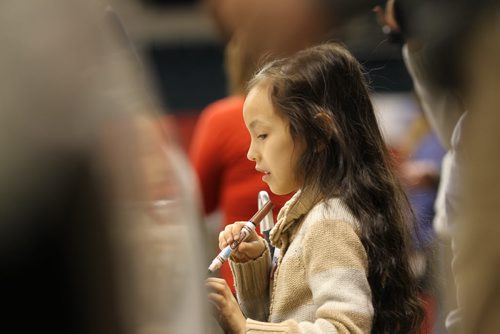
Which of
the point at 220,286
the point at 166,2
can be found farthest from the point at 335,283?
the point at 166,2

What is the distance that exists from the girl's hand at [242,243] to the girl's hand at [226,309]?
6cm

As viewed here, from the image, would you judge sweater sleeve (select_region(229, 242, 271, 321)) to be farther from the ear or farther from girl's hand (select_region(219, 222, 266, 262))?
the ear

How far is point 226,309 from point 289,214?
146 millimetres

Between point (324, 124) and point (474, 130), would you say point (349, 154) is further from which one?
point (474, 130)

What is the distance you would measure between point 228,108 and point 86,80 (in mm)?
613

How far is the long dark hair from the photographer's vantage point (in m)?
1.16

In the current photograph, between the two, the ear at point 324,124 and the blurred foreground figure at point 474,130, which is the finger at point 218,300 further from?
the blurred foreground figure at point 474,130

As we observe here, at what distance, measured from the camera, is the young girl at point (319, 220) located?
1.13 metres

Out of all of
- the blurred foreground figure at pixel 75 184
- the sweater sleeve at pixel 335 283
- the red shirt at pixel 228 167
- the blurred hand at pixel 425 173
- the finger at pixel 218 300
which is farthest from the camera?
the blurred hand at pixel 425 173

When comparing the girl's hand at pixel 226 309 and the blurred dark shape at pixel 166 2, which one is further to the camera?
the girl's hand at pixel 226 309

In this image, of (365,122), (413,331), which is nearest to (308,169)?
(365,122)

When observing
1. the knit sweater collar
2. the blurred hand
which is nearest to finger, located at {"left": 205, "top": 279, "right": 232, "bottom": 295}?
the knit sweater collar

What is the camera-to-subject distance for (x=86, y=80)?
691mm

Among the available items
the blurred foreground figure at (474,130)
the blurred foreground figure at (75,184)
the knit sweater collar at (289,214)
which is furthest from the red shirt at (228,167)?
the blurred foreground figure at (75,184)
